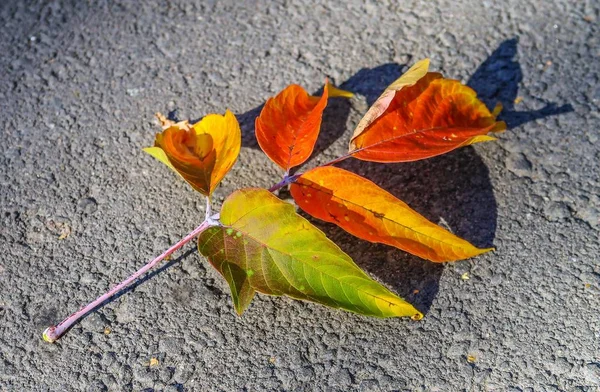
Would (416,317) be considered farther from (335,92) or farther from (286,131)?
(335,92)

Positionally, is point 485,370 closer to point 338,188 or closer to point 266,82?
point 338,188

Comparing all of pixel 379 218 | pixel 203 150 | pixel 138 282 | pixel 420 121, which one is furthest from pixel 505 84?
pixel 138 282

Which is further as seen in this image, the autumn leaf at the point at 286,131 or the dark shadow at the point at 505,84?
the dark shadow at the point at 505,84

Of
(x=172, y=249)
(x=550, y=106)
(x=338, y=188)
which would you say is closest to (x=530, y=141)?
(x=550, y=106)

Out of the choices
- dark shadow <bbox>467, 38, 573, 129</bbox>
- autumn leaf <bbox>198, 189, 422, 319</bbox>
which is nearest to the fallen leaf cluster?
autumn leaf <bbox>198, 189, 422, 319</bbox>

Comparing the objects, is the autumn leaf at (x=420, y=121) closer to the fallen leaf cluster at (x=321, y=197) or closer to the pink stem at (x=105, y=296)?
the fallen leaf cluster at (x=321, y=197)

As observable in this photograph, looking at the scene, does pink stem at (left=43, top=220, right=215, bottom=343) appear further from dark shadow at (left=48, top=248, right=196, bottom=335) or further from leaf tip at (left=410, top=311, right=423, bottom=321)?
leaf tip at (left=410, top=311, right=423, bottom=321)

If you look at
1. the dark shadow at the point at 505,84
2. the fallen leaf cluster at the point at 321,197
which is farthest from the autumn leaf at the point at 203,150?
the dark shadow at the point at 505,84
